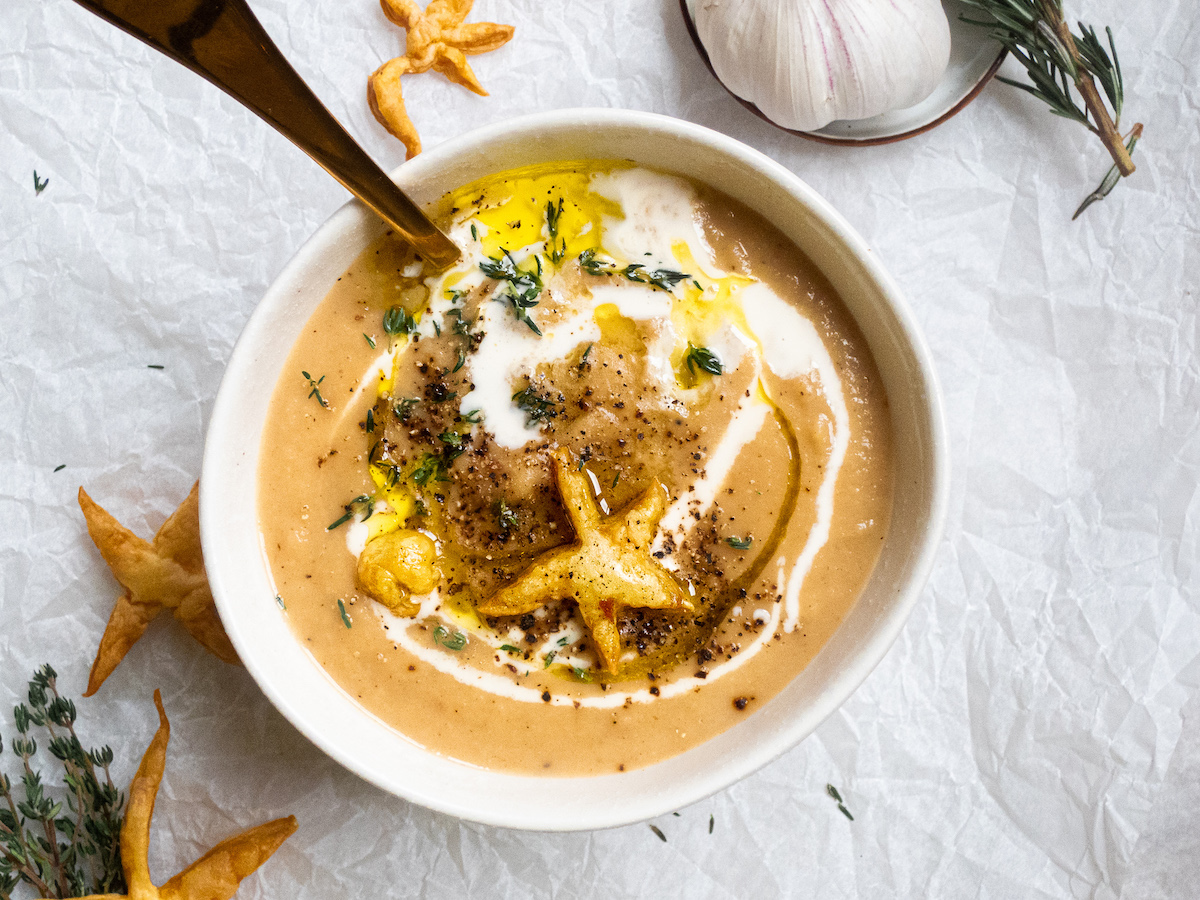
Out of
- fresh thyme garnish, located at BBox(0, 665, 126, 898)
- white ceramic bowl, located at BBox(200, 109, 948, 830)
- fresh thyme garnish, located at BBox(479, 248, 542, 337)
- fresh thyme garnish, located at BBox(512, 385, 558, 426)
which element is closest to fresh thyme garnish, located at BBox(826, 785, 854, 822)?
white ceramic bowl, located at BBox(200, 109, 948, 830)

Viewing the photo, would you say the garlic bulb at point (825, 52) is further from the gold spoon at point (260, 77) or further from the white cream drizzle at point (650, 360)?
the gold spoon at point (260, 77)

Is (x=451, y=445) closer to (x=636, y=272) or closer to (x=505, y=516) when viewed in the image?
(x=505, y=516)

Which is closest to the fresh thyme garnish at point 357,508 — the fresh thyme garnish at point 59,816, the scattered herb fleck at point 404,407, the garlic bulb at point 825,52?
the scattered herb fleck at point 404,407

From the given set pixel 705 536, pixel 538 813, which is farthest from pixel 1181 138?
pixel 538 813

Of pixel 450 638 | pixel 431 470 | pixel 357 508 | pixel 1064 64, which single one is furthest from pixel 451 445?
pixel 1064 64

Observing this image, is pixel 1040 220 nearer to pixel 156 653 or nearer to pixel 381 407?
pixel 381 407
